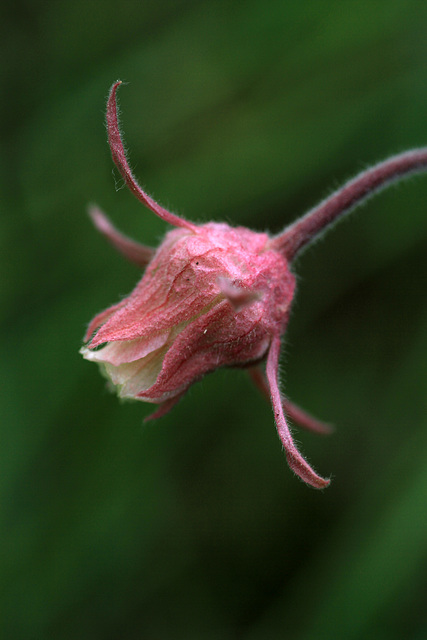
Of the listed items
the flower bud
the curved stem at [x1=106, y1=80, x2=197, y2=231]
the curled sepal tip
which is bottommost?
the curled sepal tip

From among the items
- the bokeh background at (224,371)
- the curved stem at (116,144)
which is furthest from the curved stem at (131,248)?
the bokeh background at (224,371)

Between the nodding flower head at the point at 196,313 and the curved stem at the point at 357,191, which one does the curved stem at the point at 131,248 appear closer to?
the nodding flower head at the point at 196,313

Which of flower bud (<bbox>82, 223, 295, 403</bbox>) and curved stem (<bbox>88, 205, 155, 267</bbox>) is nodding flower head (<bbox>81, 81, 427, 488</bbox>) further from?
curved stem (<bbox>88, 205, 155, 267</bbox>)

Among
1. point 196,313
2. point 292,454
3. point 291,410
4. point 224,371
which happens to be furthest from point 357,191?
point 224,371

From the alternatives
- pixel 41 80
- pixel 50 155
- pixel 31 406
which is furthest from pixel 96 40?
pixel 31 406

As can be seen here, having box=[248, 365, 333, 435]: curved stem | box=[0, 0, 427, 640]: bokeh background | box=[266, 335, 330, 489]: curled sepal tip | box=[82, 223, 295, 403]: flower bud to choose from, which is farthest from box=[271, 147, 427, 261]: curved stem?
box=[0, 0, 427, 640]: bokeh background

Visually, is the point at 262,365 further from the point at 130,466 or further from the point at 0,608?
the point at 0,608
